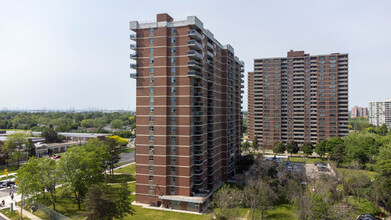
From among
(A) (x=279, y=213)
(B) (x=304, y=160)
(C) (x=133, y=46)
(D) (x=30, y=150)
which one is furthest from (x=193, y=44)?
(D) (x=30, y=150)

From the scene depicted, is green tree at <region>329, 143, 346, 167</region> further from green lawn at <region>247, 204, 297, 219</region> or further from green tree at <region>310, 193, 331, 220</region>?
green tree at <region>310, 193, 331, 220</region>

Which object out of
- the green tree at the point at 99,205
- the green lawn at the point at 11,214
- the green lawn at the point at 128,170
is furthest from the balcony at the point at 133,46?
the green lawn at the point at 128,170

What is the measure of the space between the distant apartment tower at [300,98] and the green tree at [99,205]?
102 m

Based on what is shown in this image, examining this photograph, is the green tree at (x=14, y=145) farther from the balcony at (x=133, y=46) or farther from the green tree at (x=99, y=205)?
the green tree at (x=99, y=205)

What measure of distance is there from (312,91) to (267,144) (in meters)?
34.1

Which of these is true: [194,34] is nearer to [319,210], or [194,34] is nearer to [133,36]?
[133,36]

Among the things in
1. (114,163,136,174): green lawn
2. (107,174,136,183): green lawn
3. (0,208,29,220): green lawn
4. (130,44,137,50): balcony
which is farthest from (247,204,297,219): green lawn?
(114,163,136,174): green lawn

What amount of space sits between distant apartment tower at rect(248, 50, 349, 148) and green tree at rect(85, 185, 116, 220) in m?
102

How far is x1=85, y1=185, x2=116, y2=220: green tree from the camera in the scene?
35469mm

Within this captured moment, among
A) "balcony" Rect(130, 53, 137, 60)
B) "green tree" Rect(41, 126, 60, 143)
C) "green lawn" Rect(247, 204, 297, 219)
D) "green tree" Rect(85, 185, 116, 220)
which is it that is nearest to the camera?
"green tree" Rect(85, 185, 116, 220)

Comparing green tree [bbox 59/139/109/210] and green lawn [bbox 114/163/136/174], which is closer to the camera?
green tree [bbox 59/139/109/210]

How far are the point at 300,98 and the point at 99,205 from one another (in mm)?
110979

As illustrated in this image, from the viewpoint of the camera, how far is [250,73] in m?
152

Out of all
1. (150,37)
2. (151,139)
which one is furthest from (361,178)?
(150,37)
